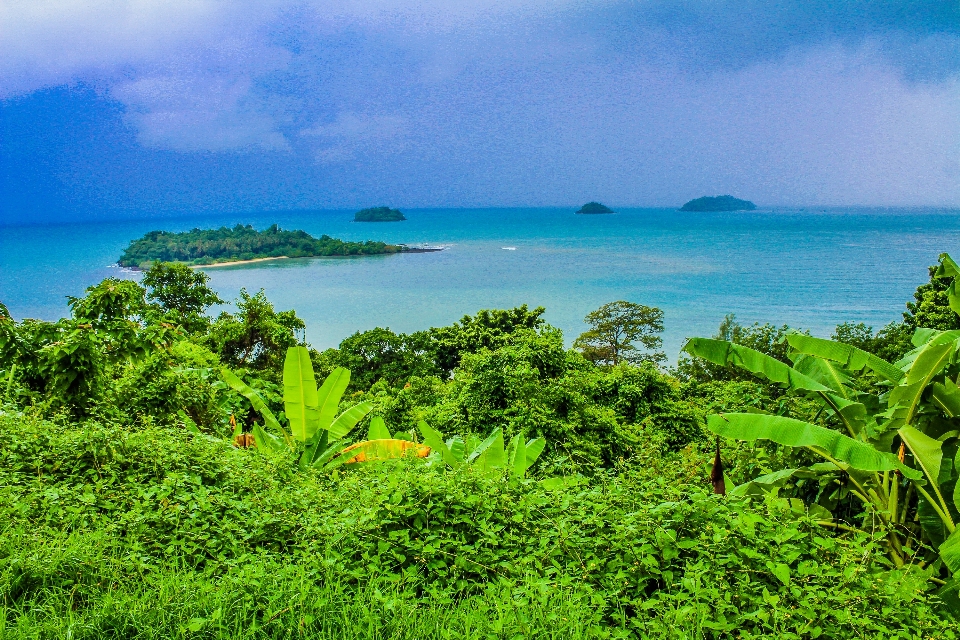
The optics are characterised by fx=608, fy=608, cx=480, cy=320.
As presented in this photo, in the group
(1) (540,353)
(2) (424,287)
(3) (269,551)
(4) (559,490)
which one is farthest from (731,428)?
(2) (424,287)

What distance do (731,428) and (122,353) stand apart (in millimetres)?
5282

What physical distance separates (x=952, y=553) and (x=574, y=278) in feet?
232

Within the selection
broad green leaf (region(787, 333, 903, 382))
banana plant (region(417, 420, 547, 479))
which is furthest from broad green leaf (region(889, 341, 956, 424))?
banana plant (region(417, 420, 547, 479))

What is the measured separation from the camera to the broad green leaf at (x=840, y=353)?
4.04m

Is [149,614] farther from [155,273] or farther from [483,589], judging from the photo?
[155,273]

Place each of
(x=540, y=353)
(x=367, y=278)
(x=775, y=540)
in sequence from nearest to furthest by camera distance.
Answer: (x=775, y=540) → (x=540, y=353) → (x=367, y=278)

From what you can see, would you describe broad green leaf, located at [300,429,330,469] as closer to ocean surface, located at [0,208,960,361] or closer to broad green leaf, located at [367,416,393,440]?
broad green leaf, located at [367,416,393,440]

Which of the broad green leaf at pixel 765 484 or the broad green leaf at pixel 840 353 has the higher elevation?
the broad green leaf at pixel 840 353

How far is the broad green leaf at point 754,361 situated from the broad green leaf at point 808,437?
400 millimetres

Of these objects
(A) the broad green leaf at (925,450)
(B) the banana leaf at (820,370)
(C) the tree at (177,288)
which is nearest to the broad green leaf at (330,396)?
(B) the banana leaf at (820,370)

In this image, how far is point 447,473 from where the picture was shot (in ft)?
10.6

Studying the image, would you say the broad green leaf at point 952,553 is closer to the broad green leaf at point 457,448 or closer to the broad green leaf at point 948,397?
the broad green leaf at point 948,397

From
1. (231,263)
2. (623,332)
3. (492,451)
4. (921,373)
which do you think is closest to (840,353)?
(921,373)

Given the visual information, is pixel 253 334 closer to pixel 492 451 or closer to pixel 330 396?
pixel 330 396
